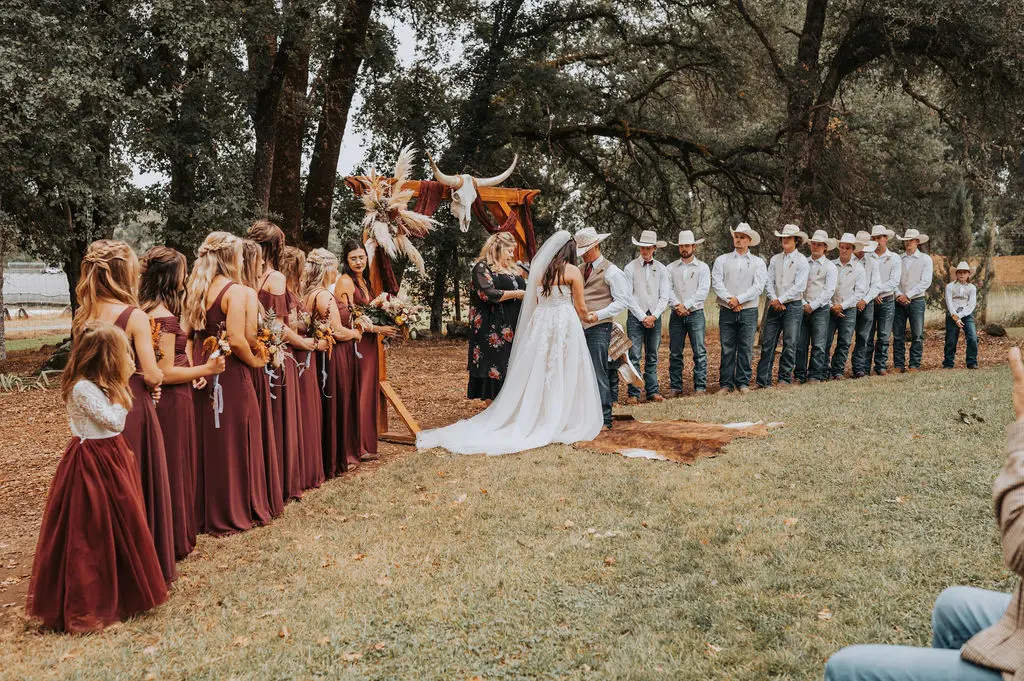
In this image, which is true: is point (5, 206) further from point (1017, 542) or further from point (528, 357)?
point (1017, 542)

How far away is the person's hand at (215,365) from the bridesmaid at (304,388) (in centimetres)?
139

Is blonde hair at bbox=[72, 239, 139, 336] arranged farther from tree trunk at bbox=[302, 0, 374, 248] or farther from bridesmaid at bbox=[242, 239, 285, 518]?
tree trunk at bbox=[302, 0, 374, 248]

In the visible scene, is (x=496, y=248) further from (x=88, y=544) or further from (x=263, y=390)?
(x=88, y=544)

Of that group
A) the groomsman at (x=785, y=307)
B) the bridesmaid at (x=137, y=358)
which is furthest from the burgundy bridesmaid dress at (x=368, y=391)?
the groomsman at (x=785, y=307)

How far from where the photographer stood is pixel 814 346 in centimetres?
1257

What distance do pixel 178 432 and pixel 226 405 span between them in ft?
1.80

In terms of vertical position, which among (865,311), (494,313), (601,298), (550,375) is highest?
(601,298)

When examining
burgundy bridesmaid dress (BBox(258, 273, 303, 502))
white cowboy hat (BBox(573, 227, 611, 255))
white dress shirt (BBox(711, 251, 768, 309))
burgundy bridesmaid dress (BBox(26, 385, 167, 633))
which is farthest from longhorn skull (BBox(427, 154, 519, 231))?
burgundy bridesmaid dress (BBox(26, 385, 167, 633))

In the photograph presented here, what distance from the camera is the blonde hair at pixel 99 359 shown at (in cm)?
457

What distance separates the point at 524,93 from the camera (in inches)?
723

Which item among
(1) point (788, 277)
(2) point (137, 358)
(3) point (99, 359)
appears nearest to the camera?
(3) point (99, 359)

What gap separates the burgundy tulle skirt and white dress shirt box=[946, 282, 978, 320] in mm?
12389

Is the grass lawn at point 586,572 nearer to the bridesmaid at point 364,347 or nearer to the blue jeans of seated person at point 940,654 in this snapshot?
the bridesmaid at point 364,347

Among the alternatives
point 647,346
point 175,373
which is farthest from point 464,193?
point 175,373
